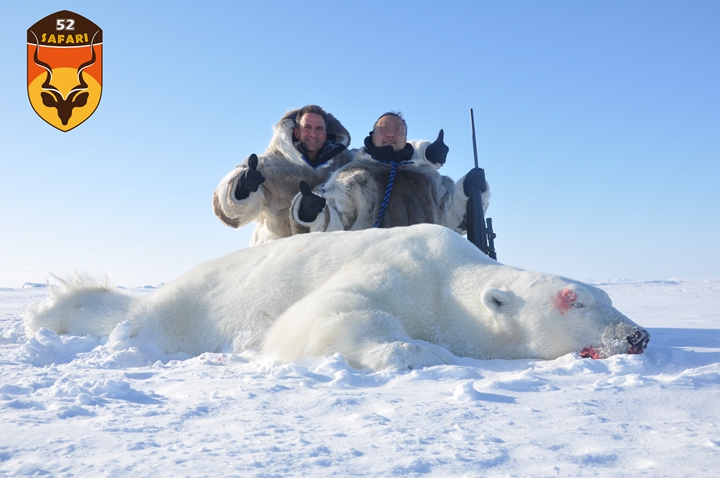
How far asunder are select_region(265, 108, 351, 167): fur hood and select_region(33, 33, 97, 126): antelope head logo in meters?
2.47

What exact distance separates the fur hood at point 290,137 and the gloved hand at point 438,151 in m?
1.06

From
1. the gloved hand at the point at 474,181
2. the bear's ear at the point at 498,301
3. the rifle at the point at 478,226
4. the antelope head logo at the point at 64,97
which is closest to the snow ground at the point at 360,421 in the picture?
the bear's ear at the point at 498,301

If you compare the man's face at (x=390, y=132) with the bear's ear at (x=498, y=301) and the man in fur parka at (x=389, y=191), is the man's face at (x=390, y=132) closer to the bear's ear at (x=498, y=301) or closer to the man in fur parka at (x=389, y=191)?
the man in fur parka at (x=389, y=191)

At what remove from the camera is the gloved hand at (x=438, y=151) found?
5941 millimetres

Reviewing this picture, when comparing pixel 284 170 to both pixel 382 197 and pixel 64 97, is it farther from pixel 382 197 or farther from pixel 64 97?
pixel 64 97

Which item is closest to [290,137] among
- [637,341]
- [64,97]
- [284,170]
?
[284,170]

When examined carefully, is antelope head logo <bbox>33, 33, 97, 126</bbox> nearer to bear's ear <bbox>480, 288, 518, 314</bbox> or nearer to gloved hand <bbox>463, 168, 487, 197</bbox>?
gloved hand <bbox>463, 168, 487, 197</bbox>

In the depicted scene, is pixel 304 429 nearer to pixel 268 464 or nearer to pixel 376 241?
pixel 268 464

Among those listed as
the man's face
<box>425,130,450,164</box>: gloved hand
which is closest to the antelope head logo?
the man's face

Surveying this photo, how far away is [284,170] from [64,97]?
9.81ft

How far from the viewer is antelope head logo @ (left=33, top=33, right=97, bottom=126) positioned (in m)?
6.50

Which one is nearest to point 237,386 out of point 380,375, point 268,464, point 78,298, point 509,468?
point 380,375

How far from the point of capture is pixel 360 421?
155 cm

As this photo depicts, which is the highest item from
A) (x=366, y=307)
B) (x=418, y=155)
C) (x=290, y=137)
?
(x=290, y=137)
